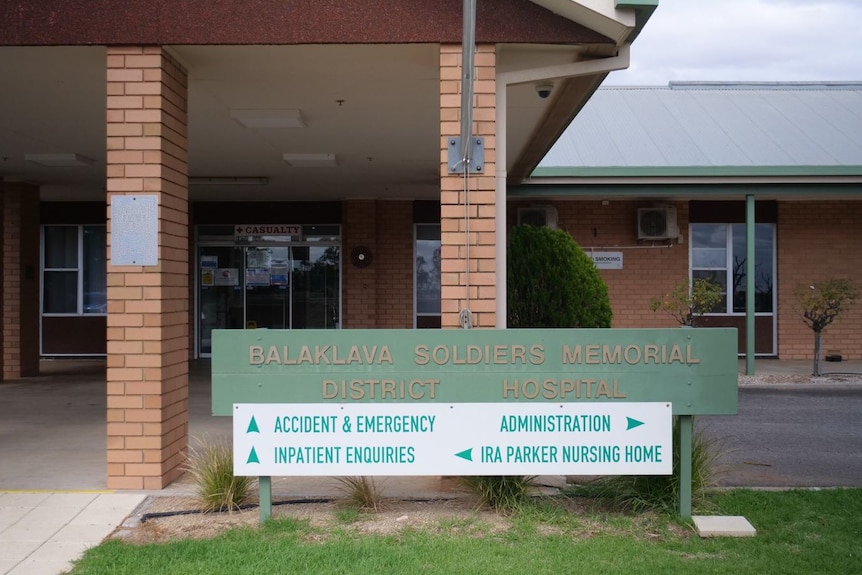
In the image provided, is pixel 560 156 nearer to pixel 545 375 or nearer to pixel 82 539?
pixel 545 375

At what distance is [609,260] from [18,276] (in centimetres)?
1086

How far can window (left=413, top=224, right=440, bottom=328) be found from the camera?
1750cm

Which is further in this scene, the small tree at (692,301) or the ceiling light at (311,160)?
the small tree at (692,301)

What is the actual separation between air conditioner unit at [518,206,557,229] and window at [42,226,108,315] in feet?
29.7

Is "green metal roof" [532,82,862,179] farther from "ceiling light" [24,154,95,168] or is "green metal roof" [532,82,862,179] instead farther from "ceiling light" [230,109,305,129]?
"ceiling light" [24,154,95,168]

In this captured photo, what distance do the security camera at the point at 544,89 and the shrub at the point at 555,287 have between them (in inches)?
52.4

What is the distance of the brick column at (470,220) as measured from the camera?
630 centimetres

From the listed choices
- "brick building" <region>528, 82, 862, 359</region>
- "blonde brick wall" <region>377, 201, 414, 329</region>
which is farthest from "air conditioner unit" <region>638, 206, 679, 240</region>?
"blonde brick wall" <region>377, 201, 414, 329</region>

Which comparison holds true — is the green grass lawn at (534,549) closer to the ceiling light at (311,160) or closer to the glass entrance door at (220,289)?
the ceiling light at (311,160)

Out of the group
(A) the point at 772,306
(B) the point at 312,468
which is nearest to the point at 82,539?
(B) the point at 312,468

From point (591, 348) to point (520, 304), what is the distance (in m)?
2.75

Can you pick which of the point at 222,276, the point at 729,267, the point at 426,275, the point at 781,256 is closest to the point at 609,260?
the point at 729,267

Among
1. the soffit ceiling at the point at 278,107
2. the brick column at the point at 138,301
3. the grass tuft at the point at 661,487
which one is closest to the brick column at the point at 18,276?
the soffit ceiling at the point at 278,107

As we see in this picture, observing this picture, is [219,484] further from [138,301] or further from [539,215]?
[539,215]
